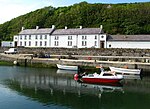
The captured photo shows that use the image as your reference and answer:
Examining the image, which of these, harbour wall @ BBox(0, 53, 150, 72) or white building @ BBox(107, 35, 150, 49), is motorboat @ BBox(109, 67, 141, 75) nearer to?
harbour wall @ BBox(0, 53, 150, 72)

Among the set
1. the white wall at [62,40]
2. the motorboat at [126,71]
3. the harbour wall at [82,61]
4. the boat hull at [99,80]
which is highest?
the white wall at [62,40]

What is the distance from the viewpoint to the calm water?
25.7 meters

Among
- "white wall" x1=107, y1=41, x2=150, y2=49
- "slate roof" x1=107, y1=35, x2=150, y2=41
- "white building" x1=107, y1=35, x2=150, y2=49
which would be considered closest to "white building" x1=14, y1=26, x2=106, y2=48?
"slate roof" x1=107, y1=35, x2=150, y2=41

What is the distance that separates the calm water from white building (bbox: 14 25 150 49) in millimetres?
19252

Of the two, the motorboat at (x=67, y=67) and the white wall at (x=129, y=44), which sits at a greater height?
the white wall at (x=129, y=44)

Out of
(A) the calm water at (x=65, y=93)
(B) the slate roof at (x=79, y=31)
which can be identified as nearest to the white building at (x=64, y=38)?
(B) the slate roof at (x=79, y=31)

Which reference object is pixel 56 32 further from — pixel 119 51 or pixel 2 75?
pixel 2 75

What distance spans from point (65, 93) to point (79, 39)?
37.2 m

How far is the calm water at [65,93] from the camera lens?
2567 cm

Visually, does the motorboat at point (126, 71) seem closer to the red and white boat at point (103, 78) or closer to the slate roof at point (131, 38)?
the red and white boat at point (103, 78)

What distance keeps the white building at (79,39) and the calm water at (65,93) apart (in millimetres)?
19252

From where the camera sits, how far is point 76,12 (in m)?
110

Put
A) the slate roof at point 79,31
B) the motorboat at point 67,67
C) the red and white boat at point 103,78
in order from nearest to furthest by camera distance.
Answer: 1. the red and white boat at point 103,78
2. the motorboat at point 67,67
3. the slate roof at point 79,31

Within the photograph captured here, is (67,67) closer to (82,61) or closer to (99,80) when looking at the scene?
(82,61)
